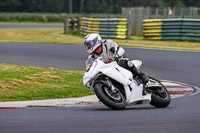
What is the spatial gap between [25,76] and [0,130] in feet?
23.3

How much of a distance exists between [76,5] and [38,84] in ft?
339

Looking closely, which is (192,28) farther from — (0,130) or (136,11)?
(0,130)

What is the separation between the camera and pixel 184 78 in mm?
16859

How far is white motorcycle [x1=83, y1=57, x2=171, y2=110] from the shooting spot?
9734mm

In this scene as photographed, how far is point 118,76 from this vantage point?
9.81 metres

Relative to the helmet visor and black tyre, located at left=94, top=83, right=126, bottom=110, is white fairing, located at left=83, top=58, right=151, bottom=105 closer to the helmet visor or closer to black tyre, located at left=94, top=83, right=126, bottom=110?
black tyre, located at left=94, top=83, right=126, bottom=110

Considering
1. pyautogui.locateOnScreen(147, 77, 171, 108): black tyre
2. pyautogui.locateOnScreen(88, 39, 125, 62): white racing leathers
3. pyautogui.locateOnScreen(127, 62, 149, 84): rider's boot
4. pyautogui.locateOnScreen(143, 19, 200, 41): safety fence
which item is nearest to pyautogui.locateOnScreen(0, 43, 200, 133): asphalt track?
pyautogui.locateOnScreen(147, 77, 171, 108): black tyre

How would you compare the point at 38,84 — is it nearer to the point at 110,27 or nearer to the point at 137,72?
the point at 137,72

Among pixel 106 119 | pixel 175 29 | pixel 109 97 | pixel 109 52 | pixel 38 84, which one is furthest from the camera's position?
pixel 175 29

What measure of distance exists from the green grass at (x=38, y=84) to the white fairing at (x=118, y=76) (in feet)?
9.76

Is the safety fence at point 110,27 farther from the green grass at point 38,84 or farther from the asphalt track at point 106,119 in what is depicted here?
the asphalt track at point 106,119

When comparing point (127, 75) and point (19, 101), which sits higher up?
point (127, 75)

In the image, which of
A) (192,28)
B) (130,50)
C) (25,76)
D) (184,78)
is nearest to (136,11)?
(192,28)

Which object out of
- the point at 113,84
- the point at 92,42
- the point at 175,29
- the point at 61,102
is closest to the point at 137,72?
the point at 113,84
